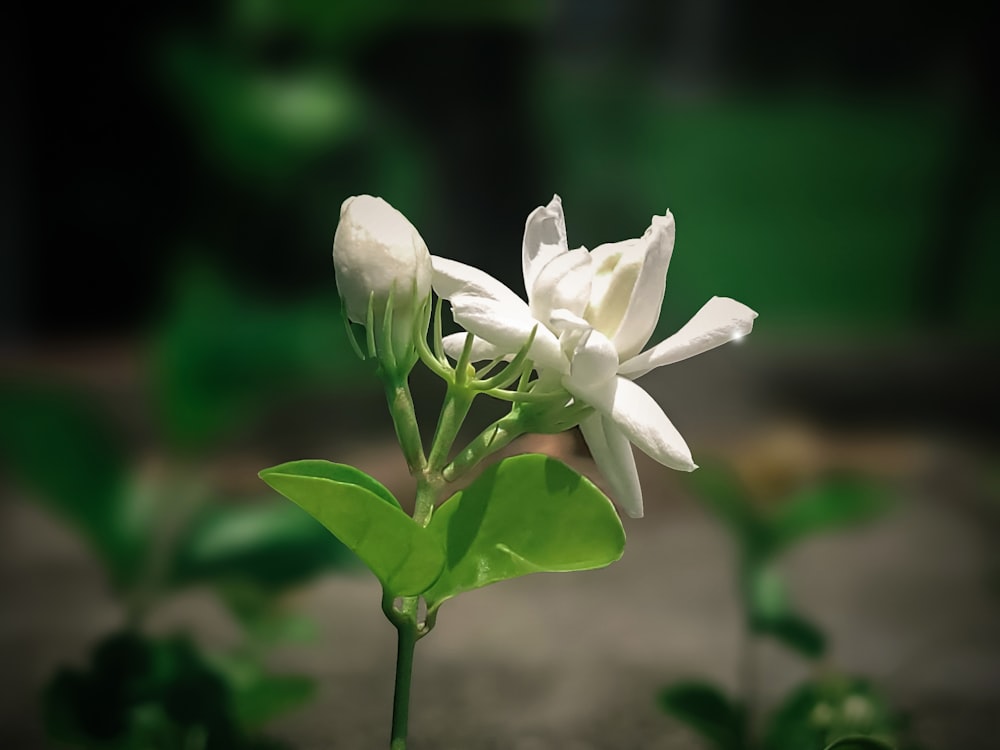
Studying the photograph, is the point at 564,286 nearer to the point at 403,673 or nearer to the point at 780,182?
the point at 403,673

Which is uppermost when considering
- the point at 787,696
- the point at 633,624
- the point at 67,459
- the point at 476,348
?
the point at 476,348

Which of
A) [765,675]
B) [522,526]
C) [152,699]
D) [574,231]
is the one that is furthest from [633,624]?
[522,526]

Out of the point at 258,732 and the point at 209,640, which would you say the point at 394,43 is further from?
the point at 258,732

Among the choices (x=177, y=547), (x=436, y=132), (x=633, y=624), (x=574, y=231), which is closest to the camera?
(x=177, y=547)

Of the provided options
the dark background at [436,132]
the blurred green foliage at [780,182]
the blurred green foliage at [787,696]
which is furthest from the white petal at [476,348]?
the blurred green foliage at [780,182]

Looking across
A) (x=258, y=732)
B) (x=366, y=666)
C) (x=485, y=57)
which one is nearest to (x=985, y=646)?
(x=366, y=666)

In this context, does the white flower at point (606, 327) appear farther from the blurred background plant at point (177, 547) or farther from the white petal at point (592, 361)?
the blurred background plant at point (177, 547)
